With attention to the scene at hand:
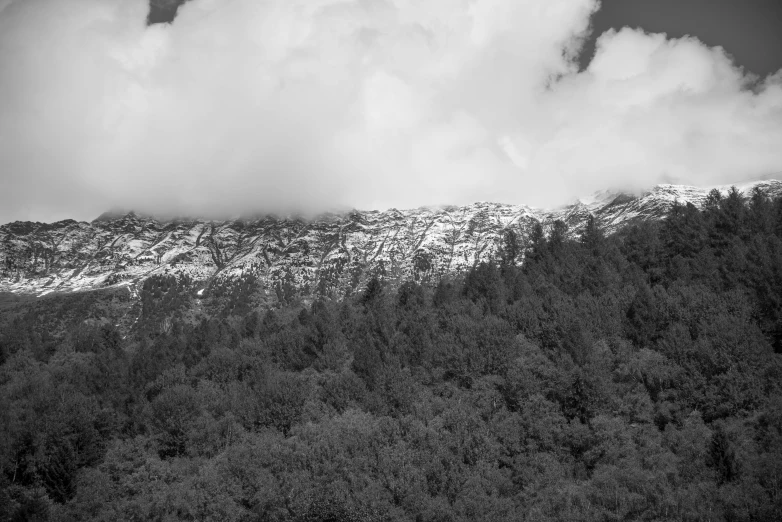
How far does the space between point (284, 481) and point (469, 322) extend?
167 ft

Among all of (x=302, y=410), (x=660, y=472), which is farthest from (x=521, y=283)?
(x=660, y=472)

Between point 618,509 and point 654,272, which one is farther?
point 654,272

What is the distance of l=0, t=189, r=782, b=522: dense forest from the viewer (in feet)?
194

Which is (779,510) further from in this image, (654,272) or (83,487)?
(83,487)

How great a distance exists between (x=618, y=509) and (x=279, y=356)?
80183mm

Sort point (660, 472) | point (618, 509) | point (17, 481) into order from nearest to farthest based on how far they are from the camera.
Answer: point (618, 509) < point (660, 472) < point (17, 481)

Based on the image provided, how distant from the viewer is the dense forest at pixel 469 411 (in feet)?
194

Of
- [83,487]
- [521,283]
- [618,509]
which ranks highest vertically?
[521,283]

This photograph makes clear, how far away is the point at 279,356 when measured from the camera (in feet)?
380

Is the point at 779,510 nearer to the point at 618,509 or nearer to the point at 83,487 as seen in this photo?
the point at 618,509

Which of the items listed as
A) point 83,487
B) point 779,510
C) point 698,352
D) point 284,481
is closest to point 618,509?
point 779,510

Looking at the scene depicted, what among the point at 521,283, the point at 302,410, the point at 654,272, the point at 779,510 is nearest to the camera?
the point at 779,510

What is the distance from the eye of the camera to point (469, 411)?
78500mm

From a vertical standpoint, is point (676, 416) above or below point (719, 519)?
above
